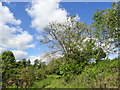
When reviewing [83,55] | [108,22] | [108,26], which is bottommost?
[83,55]

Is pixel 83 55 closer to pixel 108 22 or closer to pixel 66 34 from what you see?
pixel 108 22

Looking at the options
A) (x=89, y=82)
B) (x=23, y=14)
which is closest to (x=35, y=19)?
(x=23, y=14)

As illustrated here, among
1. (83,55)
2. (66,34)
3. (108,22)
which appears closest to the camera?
(108,22)

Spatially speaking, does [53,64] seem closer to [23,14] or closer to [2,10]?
[23,14]

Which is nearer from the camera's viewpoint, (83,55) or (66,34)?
(83,55)

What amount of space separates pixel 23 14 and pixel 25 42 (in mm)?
927

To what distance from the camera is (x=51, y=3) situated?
12.0 ft

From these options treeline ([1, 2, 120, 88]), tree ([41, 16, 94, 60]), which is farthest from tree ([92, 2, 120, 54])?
tree ([41, 16, 94, 60])

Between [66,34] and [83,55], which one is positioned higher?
[66,34]

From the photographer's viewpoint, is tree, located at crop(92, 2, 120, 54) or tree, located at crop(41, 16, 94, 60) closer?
tree, located at crop(92, 2, 120, 54)

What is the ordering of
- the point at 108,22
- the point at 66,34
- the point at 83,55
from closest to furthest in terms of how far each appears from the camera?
the point at 108,22, the point at 83,55, the point at 66,34

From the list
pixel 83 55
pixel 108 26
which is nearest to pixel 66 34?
pixel 83 55

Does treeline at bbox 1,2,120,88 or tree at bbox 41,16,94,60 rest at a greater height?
tree at bbox 41,16,94,60

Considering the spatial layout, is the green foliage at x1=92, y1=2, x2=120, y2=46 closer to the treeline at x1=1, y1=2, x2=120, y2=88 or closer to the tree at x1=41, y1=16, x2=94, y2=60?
the treeline at x1=1, y1=2, x2=120, y2=88
